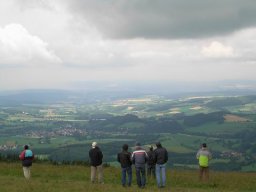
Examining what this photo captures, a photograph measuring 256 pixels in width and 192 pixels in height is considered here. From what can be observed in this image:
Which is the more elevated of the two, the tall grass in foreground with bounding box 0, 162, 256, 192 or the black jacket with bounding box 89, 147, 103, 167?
the black jacket with bounding box 89, 147, 103, 167

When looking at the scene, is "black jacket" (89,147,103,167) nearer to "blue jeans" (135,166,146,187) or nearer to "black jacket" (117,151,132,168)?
"black jacket" (117,151,132,168)

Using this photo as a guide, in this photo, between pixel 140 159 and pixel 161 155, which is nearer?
pixel 140 159

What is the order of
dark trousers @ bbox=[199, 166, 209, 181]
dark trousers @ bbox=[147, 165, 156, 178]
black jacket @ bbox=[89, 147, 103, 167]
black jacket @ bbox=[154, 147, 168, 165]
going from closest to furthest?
1. black jacket @ bbox=[154, 147, 168, 165]
2. black jacket @ bbox=[89, 147, 103, 167]
3. dark trousers @ bbox=[199, 166, 209, 181]
4. dark trousers @ bbox=[147, 165, 156, 178]

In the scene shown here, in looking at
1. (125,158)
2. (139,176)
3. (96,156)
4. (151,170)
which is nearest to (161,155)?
(139,176)

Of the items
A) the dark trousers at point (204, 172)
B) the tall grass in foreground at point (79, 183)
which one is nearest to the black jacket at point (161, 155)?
the tall grass in foreground at point (79, 183)

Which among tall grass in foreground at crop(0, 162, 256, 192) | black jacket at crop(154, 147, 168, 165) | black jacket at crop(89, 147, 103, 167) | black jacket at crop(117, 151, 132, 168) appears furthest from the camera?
black jacket at crop(89, 147, 103, 167)

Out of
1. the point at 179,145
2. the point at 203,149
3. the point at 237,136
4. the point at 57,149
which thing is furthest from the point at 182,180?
the point at 237,136

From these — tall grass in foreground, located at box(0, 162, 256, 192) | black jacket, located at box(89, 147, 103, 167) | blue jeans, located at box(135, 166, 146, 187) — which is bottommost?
tall grass in foreground, located at box(0, 162, 256, 192)

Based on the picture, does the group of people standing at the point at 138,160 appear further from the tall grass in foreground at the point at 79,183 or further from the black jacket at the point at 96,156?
the tall grass in foreground at the point at 79,183

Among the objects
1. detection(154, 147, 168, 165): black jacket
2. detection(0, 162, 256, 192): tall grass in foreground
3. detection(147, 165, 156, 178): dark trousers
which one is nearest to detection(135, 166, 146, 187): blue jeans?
detection(0, 162, 256, 192): tall grass in foreground

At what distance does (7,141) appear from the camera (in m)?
173

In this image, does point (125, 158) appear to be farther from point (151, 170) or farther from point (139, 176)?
point (151, 170)

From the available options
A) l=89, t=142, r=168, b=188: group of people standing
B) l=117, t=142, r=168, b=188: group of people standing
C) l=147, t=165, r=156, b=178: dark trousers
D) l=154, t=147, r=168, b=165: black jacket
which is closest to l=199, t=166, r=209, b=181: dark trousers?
l=147, t=165, r=156, b=178: dark trousers

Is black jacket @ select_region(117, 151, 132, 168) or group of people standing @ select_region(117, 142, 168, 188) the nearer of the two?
group of people standing @ select_region(117, 142, 168, 188)
